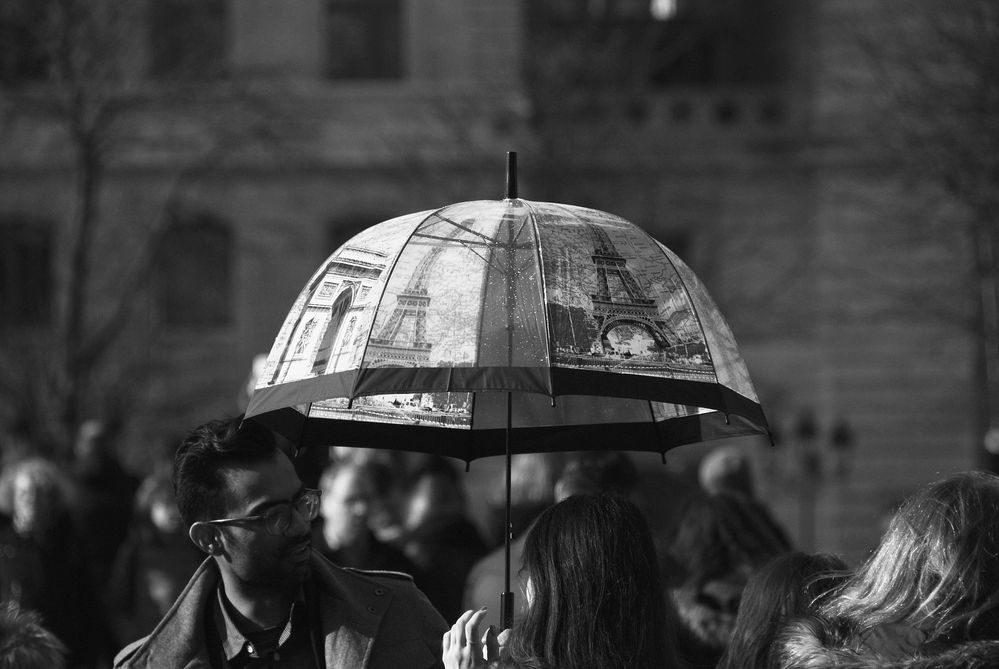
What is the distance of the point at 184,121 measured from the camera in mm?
20812

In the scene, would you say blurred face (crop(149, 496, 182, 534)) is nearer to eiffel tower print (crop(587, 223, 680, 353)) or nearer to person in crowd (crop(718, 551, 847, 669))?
person in crowd (crop(718, 551, 847, 669))

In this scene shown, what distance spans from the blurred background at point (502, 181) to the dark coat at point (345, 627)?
10.0m

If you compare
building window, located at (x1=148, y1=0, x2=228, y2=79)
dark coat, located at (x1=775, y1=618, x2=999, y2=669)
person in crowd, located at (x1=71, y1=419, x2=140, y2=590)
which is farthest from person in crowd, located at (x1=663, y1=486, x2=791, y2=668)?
building window, located at (x1=148, y1=0, x2=228, y2=79)

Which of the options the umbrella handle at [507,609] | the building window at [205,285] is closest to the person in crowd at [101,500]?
the umbrella handle at [507,609]

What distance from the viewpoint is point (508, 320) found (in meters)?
3.40

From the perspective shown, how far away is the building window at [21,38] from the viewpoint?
16.0 meters

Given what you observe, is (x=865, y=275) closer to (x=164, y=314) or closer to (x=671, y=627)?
(x=164, y=314)

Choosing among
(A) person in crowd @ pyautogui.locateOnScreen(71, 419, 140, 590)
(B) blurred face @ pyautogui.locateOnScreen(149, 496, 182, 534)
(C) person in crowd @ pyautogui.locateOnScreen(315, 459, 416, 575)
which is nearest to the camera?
(C) person in crowd @ pyautogui.locateOnScreen(315, 459, 416, 575)

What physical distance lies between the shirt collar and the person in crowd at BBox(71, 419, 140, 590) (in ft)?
18.2

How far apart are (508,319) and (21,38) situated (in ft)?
47.7

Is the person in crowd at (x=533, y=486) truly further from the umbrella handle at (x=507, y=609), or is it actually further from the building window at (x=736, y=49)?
the building window at (x=736, y=49)

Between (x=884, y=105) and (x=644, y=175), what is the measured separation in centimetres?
503

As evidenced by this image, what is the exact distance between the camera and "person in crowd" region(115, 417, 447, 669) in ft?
12.3

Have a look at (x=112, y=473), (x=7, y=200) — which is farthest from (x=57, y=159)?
(x=112, y=473)
